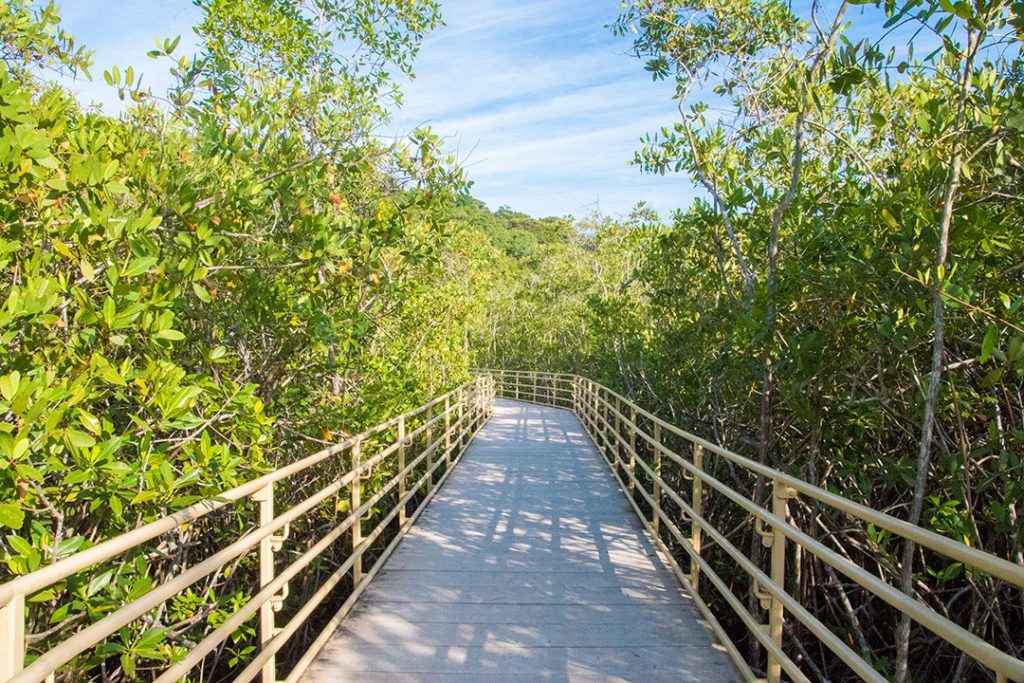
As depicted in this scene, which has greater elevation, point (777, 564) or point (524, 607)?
point (777, 564)

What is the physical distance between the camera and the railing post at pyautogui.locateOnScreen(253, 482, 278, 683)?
2.89 m

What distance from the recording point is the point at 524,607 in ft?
13.4

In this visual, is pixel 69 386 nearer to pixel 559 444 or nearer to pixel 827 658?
A: pixel 827 658

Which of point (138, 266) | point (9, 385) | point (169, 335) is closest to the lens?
point (9, 385)

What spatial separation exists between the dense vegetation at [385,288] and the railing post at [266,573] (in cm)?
22

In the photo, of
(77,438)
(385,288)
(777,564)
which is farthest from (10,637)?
(385,288)

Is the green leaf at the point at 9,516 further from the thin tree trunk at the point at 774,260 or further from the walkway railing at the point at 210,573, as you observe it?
the thin tree trunk at the point at 774,260

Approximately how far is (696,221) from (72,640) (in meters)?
6.41

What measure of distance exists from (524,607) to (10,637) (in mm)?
2935

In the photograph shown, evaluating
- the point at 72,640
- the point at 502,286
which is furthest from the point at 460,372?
the point at 502,286

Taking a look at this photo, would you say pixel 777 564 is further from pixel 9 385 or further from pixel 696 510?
pixel 9 385

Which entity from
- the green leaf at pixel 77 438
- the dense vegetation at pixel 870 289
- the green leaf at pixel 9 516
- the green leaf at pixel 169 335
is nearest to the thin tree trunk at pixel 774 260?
the dense vegetation at pixel 870 289

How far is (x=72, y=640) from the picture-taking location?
1652 mm

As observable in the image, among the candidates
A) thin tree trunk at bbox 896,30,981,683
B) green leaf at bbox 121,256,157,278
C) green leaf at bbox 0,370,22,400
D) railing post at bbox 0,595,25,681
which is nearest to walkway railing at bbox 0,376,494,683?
railing post at bbox 0,595,25,681
